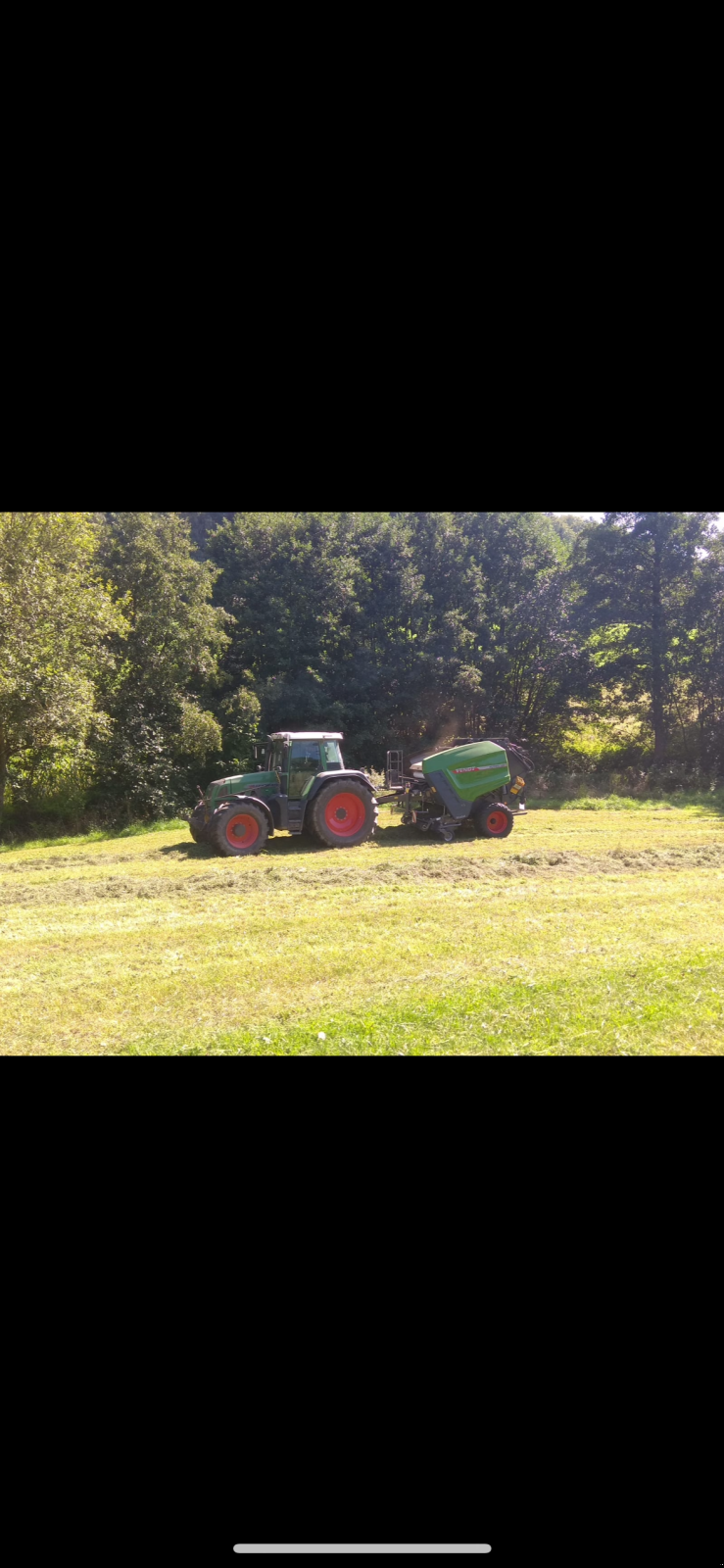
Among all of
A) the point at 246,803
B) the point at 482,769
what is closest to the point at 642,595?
the point at 482,769

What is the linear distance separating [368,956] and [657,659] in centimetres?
1308

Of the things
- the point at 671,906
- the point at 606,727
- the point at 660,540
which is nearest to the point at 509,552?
the point at 660,540

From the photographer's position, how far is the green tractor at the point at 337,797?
8.20m

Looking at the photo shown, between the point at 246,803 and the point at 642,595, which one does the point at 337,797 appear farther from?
the point at 642,595

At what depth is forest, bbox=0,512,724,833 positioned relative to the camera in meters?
10.6

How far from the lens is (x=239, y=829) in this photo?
26.8 ft

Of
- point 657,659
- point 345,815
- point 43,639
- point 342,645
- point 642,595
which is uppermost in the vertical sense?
point 642,595

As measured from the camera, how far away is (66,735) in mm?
10281

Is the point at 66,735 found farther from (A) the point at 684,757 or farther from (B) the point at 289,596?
(A) the point at 684,757

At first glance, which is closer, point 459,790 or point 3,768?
point 459,790

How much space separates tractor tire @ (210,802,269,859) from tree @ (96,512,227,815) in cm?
354

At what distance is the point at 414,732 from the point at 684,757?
526 centimetres

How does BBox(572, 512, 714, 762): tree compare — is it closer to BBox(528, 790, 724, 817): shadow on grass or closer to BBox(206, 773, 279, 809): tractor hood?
BBox(528, 790, 724, 817): shadow on grass

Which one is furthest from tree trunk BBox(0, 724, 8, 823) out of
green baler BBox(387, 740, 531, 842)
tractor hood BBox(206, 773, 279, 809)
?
green baler BBox(387, 740, 531, 842)
